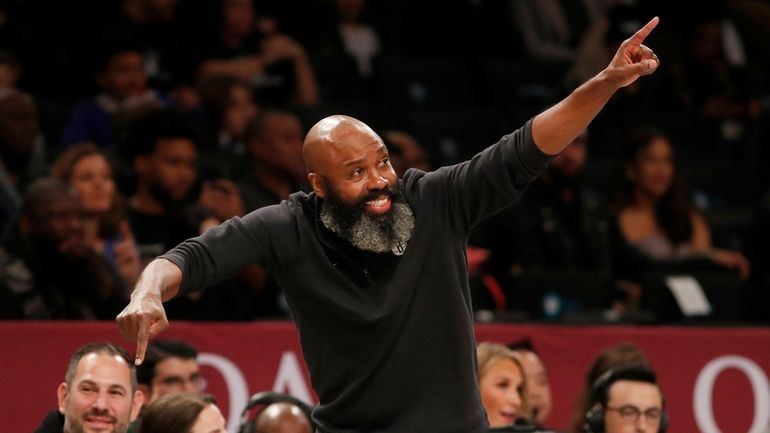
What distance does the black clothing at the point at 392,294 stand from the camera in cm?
427

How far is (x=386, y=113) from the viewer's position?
1003 cm

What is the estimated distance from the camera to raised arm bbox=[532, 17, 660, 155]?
4.16 m

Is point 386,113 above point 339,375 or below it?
above

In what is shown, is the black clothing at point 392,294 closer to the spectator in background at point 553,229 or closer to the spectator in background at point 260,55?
the spectator in background at point 553,229

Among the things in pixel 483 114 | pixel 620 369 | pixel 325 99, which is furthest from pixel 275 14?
pixel 620 369

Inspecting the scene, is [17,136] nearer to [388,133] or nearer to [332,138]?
[388,133]

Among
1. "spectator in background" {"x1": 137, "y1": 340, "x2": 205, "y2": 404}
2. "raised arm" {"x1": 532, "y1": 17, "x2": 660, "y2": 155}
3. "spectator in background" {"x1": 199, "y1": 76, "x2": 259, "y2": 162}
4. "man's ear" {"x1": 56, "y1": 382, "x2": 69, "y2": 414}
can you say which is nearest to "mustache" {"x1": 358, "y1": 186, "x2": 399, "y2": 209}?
"raised arm" {"x1": 532, "y1": 17, "x2": 660, "y2": 155}

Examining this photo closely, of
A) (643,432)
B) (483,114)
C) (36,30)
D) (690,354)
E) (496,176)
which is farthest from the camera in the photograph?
(483,114)

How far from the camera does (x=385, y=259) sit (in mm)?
4430

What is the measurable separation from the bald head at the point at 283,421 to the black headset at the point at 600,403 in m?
1.42

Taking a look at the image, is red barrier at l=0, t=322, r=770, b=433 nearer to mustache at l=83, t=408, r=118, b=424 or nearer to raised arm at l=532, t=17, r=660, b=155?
mustache at l=83, t=408, r=118, b=424

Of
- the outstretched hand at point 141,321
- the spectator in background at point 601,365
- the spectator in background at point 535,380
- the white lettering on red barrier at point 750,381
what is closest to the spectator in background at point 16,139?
the spectator in background at point 535,380

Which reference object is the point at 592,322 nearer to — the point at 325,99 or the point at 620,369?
the point at 620,369

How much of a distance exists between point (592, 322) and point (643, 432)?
4.42 feet
